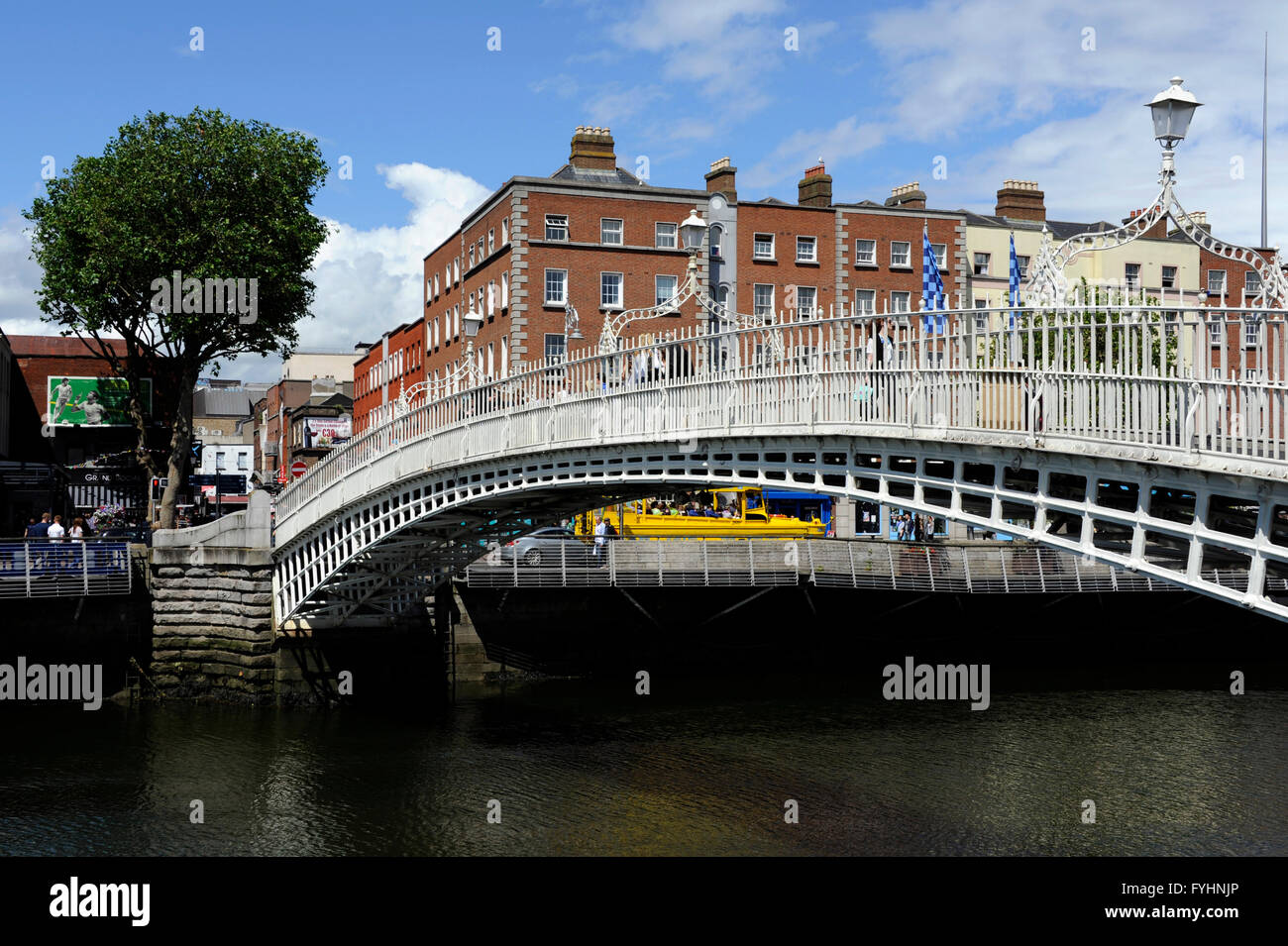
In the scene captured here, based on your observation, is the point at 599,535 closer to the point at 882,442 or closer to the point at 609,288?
the point at 609,288

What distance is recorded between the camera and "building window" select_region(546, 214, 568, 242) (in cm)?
4841

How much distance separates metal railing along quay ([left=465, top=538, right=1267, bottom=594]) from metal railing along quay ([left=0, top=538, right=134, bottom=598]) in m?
7.28

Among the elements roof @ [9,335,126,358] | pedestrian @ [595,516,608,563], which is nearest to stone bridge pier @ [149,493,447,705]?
pedestrian @ [595,516,608,563]

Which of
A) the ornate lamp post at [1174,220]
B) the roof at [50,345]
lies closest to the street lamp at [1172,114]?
the ornate lamp post at [1174,220]

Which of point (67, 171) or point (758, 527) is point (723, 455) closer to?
point (758, 527)

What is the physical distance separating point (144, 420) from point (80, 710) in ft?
45.2

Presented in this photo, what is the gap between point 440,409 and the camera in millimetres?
24594

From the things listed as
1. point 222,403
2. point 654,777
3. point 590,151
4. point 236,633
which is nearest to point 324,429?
point 590,151

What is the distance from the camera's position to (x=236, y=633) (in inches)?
1175

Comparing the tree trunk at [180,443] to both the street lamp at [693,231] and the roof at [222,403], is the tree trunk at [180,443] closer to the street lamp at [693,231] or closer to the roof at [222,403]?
the street lamp at [693,231]

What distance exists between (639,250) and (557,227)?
297 cm
